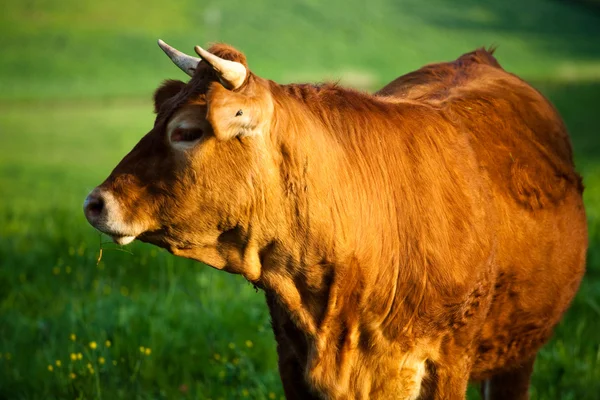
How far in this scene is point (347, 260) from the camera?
12.8 feet

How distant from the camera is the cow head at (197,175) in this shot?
357 centimetres

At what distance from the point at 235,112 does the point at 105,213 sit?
0.65 metres

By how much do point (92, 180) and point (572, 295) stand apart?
32.9ft

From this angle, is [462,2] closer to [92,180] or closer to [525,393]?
[92,180]

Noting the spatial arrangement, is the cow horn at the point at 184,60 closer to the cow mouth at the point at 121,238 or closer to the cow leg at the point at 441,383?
the cow mouth at the point at 121,238

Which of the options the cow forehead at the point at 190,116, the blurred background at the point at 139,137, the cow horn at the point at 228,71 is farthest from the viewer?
the blurred background at the point at 139,137

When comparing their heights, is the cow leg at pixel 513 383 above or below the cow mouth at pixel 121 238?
below

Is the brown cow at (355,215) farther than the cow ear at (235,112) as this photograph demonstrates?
Yes

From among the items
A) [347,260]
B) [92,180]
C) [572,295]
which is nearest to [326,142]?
[347,260]

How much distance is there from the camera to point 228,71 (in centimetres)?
345

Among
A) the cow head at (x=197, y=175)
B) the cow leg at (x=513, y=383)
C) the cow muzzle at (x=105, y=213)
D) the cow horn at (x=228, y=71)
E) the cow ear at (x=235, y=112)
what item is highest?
the cow horn at (x=228, y=71)

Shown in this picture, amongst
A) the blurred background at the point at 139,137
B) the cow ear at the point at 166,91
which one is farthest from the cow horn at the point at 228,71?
the blurred background at the point at 139,137

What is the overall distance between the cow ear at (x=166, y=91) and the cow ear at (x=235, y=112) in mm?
506

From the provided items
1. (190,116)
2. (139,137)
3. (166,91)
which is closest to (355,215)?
(190,116)
